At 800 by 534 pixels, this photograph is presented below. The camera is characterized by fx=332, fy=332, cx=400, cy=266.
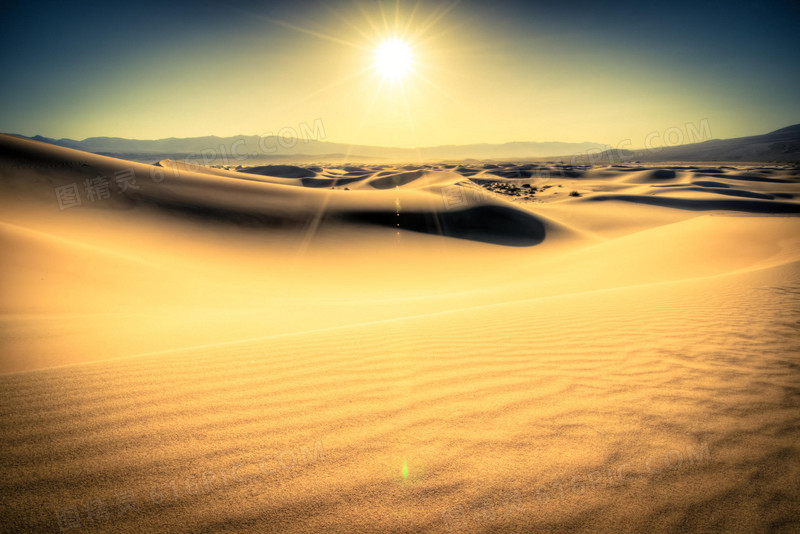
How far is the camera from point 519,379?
3312 millimetres

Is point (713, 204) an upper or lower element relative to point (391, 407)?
lower

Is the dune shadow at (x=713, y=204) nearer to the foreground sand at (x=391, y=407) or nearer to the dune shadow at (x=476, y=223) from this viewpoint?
the dune shadow at (x=476, y=223)

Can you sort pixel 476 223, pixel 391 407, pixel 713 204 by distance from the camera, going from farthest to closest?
pixel 713 204 → pixel 476 223 → pixel 391 407

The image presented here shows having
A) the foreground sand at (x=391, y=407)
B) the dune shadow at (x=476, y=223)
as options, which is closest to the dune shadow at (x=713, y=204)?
the dune shadow at (x=476, y=223)

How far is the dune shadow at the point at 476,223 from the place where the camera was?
65.0 feet

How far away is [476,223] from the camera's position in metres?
21.7

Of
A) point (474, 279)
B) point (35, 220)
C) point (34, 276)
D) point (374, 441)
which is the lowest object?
point (474, 279)

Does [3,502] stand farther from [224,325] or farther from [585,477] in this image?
[224,325]

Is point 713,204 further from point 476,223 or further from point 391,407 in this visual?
point 391,407

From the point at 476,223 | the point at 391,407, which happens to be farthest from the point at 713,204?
the point at 391,407

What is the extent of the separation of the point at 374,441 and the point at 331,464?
34 centimetres

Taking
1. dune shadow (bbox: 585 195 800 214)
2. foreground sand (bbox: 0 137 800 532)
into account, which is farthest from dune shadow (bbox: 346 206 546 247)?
dune shadow (bbox: 585 195 800 214)

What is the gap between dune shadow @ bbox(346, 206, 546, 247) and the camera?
19797mm

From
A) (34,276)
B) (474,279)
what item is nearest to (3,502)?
(34,276)
